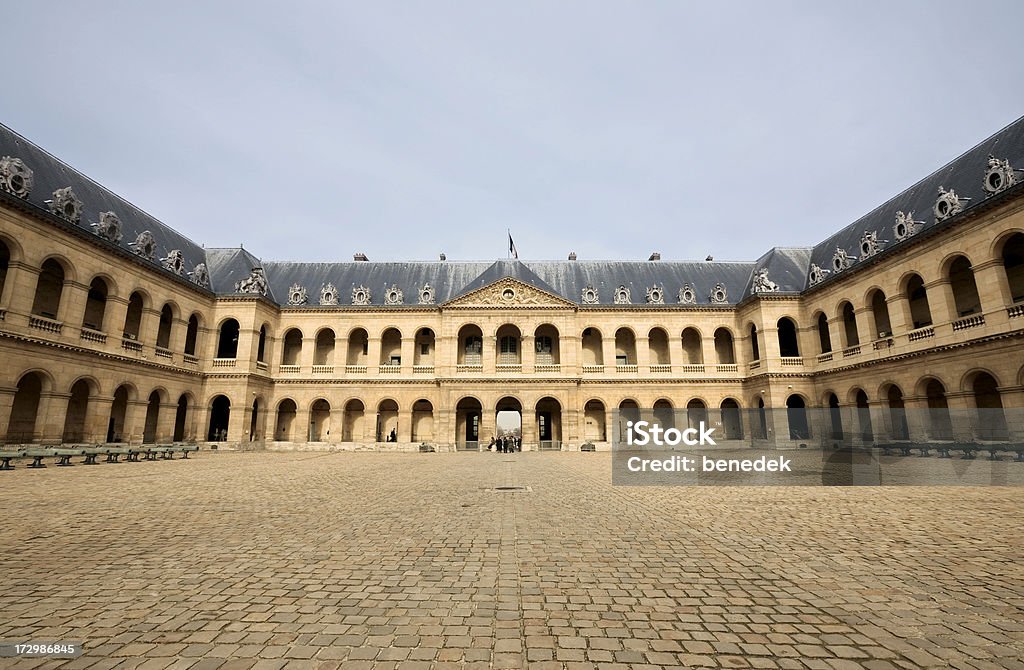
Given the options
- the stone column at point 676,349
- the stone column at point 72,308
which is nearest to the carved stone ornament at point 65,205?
the stone column at point 72,308

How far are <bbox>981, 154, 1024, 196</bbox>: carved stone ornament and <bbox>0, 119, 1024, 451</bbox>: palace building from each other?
11 centimetres

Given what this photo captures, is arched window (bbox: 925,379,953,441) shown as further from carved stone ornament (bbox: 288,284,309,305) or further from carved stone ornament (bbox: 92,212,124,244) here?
carved stone ornament (bbox: 92,212,124,244)

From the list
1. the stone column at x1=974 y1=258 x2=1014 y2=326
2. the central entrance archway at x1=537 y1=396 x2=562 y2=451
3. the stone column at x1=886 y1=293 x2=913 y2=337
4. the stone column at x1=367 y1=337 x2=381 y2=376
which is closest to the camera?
the stone column at x1=974 y1=258 x2=1014 y2=326

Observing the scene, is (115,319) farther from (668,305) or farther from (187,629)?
(668,305)

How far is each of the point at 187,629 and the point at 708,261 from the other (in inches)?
1773

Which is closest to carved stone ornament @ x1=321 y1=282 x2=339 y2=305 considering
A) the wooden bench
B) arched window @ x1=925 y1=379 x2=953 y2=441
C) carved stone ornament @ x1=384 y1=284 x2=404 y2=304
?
carved stone ornament @ x1=384 y1=284 x2=404 y2=304

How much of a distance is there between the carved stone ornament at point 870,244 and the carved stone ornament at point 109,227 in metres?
43.2

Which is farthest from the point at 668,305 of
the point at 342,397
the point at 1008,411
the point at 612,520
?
the point at 612,520

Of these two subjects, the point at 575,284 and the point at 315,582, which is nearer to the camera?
the point at 315,582

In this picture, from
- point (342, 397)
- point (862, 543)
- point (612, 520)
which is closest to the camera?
point (862, 543)

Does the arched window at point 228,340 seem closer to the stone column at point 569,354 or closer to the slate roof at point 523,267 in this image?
the slate roof at point 523,267

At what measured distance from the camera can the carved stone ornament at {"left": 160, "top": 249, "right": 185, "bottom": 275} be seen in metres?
31.7

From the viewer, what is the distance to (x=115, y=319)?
88.7 ft

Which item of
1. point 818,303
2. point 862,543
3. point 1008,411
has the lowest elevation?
point 862,543
